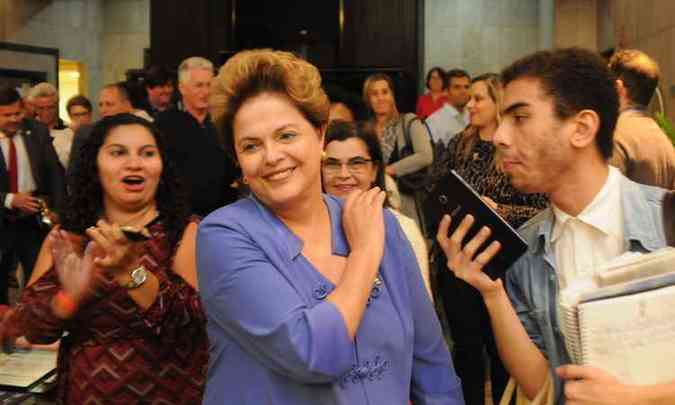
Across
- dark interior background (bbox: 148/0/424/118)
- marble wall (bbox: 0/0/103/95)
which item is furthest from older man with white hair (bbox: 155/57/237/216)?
marble wall (bbox: 0/0/103/95)

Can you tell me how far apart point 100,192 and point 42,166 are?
3516mm

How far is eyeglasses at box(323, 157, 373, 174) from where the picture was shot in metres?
3.54

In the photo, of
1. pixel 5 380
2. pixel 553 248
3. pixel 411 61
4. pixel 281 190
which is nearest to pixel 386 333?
pixel 281 190

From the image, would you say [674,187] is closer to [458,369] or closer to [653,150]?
[653,150]

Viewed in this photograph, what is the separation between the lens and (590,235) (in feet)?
6.82

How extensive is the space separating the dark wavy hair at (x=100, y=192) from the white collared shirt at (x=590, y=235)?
1267 mm

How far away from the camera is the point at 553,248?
2.12 meters

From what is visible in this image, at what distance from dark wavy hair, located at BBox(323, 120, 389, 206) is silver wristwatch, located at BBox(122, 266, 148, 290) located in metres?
1.33

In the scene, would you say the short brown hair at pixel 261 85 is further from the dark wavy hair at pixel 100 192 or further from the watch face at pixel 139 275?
the dark wavy hair at pixel 100 192

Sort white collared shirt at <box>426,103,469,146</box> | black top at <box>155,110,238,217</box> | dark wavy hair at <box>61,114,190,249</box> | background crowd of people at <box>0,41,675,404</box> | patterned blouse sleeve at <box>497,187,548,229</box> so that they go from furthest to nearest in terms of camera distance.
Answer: white collared shirt at <box>426,103,469,146</box> < black top at <box>155,110,238,217</box> < patterned blouse sleeve at <box>497,187,548,229</box> < dark wavy hair at <box>61,114,190,249</box> < background crowd of people at <box>0,41,675,404</box>

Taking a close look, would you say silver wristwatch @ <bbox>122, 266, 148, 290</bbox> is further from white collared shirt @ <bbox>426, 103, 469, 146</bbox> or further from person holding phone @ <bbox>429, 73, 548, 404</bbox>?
white collared shirt @ <bbox>426, 103, 469, 146</bbox>

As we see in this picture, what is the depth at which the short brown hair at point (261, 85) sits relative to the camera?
6.15 feet

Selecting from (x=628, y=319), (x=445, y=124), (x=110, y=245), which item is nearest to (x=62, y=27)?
(x=445, y=124)

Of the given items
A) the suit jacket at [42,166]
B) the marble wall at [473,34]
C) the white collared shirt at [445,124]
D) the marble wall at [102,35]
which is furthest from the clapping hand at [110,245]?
the marble wall at [102,35]
